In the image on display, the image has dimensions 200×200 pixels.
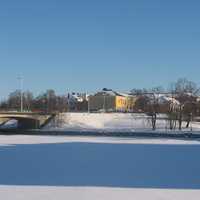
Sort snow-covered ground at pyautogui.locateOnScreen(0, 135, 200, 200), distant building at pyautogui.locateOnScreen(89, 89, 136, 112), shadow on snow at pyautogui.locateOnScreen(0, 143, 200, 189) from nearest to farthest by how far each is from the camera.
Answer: snow-covered ground at pyautogui.locateOnScreen(0, 135, 200, 200), shadow on snow at pyautogui.locateOnScreen(0, 143, 200, 189), distant building at pyautogui.locateOnScreen(89, 89, 136, 112)

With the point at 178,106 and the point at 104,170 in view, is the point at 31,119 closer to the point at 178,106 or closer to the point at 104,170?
the point at 178,106

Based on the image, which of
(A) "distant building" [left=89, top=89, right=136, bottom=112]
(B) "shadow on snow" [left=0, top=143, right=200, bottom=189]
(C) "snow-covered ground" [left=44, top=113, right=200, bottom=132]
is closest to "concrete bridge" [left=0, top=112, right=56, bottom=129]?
(C) "snow-covered ground" [left=44, top=113, right=200, bottom=132]

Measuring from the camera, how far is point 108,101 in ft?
583

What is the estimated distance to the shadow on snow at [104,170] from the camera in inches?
905

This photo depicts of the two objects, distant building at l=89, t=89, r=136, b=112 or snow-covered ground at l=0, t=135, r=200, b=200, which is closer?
snow-covered ground at l=0, t=135, r=200, b=200

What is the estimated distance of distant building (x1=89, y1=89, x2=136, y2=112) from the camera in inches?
6758

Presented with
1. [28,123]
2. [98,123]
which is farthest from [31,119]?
[98,123]

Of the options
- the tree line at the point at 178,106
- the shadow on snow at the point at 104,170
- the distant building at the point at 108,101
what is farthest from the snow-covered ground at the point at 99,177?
the distant building at the point at 108,101

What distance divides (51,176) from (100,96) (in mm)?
148662

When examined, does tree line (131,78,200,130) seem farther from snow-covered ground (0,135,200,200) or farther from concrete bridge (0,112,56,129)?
snow-covered ground (0,135,200,200)

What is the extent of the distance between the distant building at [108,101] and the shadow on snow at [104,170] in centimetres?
13162

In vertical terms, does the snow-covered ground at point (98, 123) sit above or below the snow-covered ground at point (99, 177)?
below

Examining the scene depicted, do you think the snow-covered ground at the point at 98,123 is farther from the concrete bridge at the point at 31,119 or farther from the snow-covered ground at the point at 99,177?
the snow-covered ground at the point at 99,177

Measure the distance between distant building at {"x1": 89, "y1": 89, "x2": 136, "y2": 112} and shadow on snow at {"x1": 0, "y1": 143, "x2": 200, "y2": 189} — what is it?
13162 cm
